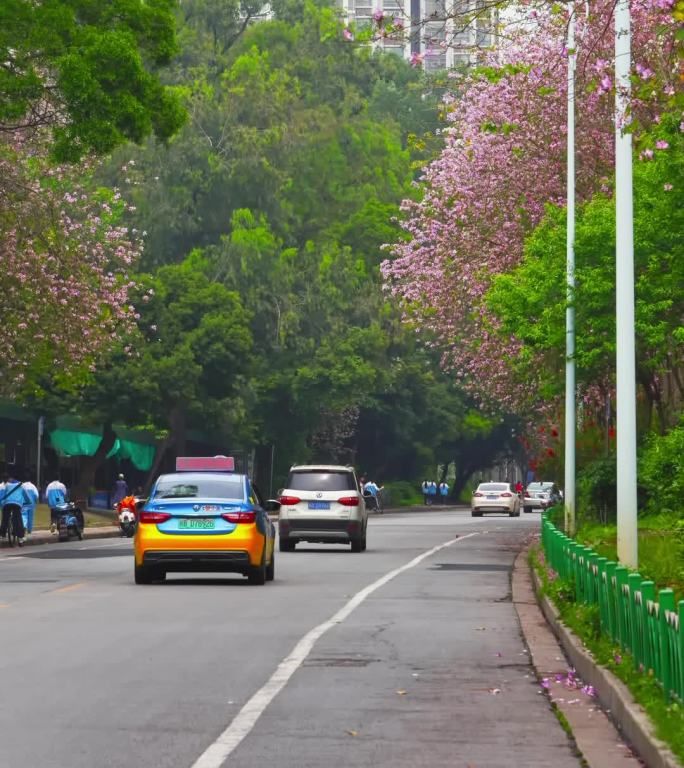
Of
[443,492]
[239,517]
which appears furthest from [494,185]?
[443,492]

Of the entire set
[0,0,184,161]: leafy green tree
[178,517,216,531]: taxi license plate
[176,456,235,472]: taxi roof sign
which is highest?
[0,0,184,161]: leafy green tree

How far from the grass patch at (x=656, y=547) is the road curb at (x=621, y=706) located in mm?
930

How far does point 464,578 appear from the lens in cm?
2898

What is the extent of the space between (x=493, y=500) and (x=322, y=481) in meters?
41.2

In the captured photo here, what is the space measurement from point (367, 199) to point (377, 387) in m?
11.5

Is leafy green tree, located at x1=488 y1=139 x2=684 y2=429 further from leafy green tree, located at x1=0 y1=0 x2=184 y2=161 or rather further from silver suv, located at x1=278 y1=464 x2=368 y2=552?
leafy green tree, located at x1=0 y1=0 x2=184 y2=161

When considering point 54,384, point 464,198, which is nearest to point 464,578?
point 464,198

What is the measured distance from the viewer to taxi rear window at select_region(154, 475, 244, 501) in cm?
2570

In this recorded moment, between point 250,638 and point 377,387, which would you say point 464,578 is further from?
point 377,387

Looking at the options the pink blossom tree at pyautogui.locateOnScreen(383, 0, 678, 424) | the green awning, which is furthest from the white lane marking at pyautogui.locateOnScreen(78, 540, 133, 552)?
the green awning

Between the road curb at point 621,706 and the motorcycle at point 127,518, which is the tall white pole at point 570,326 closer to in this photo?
the motorcycle at point 127,518

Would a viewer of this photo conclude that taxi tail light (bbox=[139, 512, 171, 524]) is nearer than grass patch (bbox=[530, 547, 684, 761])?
No

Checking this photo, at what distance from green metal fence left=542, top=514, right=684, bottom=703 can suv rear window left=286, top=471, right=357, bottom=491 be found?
2008cm

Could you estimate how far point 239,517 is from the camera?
2516 centimetres
